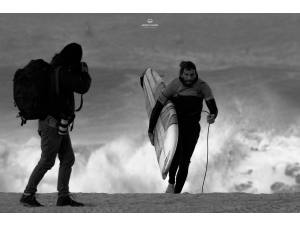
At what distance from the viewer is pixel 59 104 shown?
18.3 feet

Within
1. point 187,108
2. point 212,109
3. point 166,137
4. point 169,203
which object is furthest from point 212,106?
point 169,203

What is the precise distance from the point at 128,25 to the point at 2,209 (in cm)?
430

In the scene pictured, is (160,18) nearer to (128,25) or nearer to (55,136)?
(128,25)

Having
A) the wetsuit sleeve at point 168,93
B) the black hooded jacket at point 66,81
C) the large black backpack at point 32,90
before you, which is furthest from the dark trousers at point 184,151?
the large black backpack at point 32,90

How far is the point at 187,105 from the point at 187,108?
0.04 meters

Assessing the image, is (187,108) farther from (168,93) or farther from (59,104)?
(59,104)

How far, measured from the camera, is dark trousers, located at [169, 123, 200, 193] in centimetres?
702

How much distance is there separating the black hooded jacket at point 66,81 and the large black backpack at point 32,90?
0.06m

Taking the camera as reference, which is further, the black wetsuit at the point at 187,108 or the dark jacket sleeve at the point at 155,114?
the dark jacket sleeve at the point at 155,114

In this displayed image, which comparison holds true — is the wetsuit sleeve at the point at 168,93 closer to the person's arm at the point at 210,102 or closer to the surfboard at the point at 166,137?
the surfboard at the point at 166,137

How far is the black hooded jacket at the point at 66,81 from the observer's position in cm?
548

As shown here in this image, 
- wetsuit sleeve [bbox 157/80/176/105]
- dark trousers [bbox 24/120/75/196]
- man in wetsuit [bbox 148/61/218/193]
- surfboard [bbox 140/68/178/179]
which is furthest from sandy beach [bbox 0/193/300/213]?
wetsuit sleeve [bbox 157/80/176/105]

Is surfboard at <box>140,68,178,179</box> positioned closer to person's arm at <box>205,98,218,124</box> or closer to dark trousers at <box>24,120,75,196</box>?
person's arm at <box>205,98,218,124</box>

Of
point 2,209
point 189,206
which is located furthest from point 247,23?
point 2,209
